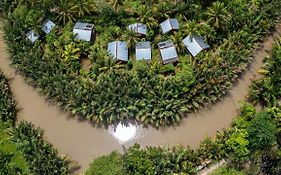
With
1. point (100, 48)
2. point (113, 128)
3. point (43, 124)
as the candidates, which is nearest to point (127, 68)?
point (100, 48)

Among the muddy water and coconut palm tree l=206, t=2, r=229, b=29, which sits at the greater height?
coconut palm tree l=206, t=2, r=229, b=29

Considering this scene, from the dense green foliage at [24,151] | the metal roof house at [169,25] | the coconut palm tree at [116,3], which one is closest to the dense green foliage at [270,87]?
the metal roof house at [169,25]

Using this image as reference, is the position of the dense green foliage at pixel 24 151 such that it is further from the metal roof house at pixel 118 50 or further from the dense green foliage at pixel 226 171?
the dense green foliage at pixel 226 171

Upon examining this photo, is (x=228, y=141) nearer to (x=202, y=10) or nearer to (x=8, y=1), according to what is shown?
(x=202, y=10)

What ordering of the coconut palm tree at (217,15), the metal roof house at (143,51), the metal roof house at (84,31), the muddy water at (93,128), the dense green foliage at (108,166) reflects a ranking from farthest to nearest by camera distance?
the metal roof house at (84,31)
the coconut palm tree at (217,15)
the metal roof house at (143,51)
the muddy water at (93,128)
the dense green foliage at (108,166)

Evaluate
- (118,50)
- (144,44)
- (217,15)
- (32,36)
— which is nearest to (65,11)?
(32,36)

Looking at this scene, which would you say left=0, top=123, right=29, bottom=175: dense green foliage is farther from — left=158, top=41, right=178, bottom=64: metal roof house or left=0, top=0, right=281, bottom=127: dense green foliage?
left=158, top=41, right=178, bottom=64: metal roof house

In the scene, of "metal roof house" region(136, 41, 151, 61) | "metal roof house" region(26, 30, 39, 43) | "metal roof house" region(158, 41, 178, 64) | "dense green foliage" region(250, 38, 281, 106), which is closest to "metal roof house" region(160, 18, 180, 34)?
"metal roof house" region(158, 41, 178, 64)
